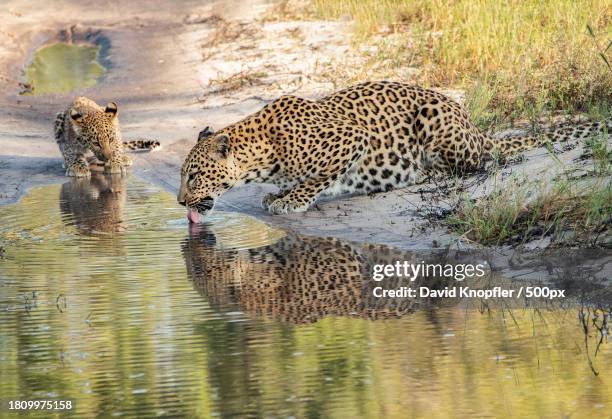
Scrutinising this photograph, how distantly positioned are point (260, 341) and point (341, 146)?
430 cm

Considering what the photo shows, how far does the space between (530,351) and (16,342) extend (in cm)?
277

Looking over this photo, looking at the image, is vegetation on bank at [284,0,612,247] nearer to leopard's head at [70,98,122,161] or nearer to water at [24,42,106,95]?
leopard's head at [70,98,122,161]

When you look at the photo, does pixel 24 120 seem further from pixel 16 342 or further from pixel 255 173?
pixel 16 342

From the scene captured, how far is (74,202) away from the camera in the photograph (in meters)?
12.2

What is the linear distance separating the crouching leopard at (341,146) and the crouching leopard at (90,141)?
9.28ft

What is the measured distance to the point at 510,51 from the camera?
1512cm

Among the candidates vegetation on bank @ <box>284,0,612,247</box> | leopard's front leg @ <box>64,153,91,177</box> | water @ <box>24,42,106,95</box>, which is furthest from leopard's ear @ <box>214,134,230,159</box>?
water @ <box>24,42,106,95</box>

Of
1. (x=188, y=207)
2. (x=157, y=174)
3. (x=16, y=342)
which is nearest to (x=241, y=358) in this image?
(x=16, y=342)

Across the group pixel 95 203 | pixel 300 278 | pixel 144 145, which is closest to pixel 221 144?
pixel 95 203

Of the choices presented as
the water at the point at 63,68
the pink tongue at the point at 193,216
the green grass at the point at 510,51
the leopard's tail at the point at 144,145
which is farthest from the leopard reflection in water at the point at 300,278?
the water at the point at 63,68

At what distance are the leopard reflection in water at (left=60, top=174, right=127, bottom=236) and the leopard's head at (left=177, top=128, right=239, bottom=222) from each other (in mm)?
593

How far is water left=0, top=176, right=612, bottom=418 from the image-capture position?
5.98 m

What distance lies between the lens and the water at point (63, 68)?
20219 mm

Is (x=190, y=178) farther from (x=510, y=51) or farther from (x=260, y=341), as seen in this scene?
(x=510, y=51)
